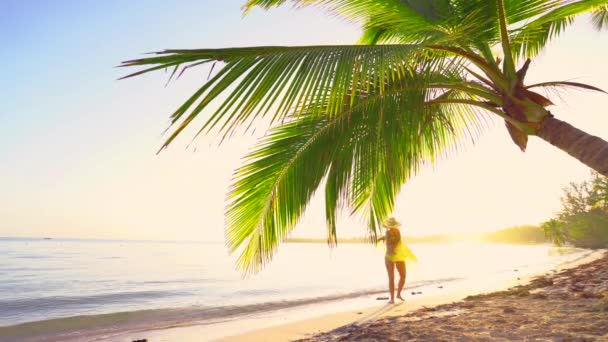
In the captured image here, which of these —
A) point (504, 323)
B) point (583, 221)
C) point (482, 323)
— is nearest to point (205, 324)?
point (482, 323)

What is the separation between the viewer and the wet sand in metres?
3.79

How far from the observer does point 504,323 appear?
14.6 feet

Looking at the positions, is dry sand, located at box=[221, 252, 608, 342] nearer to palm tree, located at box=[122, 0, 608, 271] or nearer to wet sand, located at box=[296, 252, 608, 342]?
wet sand, located at box=[296, 252, 608, 342]

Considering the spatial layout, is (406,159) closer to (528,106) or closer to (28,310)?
(528,106)

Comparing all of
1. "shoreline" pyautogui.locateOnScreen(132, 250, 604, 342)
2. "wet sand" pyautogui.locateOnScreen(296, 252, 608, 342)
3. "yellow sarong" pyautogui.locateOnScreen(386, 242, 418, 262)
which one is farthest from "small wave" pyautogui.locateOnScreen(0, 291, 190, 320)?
"wet sand" pyautogui.locateOnScreen(296, 252, 608, 342)

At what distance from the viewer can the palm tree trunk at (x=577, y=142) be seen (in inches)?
99.4

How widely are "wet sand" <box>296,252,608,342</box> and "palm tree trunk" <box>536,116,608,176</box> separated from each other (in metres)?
1.66

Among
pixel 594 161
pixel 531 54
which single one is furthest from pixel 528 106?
pixel 531 54

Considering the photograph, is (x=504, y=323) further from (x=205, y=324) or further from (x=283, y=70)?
(x=205, y=324)

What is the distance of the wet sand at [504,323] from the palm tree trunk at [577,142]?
166cm

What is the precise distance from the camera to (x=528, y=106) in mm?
2855

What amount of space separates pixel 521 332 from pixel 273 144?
116 inches

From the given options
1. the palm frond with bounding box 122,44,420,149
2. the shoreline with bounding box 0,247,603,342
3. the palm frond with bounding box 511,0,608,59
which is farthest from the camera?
the shoreline with bounding box 0,247,603,342

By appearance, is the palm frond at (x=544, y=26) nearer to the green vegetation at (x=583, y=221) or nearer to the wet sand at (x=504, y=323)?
the wet sand at (x=504, y=323)
